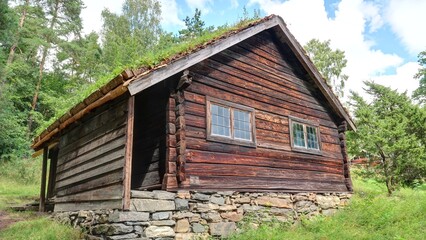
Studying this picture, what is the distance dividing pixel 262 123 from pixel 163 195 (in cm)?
395

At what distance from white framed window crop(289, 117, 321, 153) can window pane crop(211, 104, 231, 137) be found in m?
2.67

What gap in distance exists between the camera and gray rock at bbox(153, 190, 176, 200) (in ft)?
21.8

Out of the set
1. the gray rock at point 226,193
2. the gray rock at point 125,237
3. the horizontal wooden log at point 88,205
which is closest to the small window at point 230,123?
the gray rock at point 226,193

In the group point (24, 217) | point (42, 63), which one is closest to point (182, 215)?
point (24, 217)

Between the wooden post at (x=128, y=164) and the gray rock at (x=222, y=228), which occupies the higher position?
the wooden post at (x=128, y=164)

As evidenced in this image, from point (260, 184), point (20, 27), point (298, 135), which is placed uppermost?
point (20, 27)

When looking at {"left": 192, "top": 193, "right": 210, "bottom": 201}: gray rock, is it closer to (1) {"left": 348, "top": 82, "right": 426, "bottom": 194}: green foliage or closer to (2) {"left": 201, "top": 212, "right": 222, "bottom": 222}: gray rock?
(2) {"left": 201, "top": 212, "right": 222, "bottom": 222}: gray rock

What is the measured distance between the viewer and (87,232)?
723 centimetres

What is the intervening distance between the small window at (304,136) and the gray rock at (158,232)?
16.4ft

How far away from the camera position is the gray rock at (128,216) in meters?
6.19

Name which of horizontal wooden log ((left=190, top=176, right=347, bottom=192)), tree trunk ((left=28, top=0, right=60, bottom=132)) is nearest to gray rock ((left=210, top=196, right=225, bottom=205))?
horizontal wooden log ((left=190, top=176, right=347, bottom=192))

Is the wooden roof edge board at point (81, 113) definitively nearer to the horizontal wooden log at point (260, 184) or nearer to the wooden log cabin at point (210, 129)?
the wooden log cabin at point (210, 129)

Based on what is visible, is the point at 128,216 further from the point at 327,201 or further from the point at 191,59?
the point at 327,201

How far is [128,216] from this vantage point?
20.5 ft
